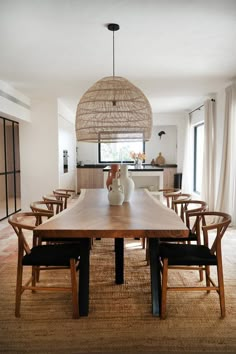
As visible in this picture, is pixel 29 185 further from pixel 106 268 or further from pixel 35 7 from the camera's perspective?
pixel 35 7

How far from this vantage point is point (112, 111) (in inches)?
106

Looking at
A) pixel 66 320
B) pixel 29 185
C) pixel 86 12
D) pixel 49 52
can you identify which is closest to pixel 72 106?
pixel 29 185

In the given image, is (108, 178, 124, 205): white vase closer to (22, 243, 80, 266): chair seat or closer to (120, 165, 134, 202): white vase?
(120, 165, 134, 202): white vase

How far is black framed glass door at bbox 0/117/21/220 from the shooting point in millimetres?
5375

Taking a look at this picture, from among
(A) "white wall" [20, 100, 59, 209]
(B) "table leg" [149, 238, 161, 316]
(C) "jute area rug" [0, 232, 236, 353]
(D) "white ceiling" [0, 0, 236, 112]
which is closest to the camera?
(C) "jute area rug" [0, 232, 236, 353]

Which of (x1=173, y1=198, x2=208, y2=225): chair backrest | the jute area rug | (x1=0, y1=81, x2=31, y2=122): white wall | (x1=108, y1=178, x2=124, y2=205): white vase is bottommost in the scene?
the jute area rug

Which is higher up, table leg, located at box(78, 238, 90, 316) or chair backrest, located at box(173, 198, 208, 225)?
chair backrest, located at box(173, 198, 208, 225)

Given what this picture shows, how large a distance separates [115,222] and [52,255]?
572 mm

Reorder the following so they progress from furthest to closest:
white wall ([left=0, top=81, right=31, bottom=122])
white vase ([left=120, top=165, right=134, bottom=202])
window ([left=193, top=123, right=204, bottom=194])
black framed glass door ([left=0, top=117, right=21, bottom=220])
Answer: window ([left=193, top=123, right=204, bottom=194]), black framed glass door ([left=0, top=117, right=21, bottom=220]), white wall ([left=0, top=81, right=31, bottom=122]), white vase ([left=120, top=165, right=134, bottom=202])

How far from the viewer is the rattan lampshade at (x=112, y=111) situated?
8.64 ft

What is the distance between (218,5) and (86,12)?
1113 mm

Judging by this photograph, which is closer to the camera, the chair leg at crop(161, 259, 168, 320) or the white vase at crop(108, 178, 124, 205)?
the chair leg at crop(161, 259, 168, 320)

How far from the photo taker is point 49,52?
3273mm

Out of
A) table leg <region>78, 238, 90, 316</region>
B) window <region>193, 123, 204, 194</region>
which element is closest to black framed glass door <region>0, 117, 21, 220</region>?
table leg <region>78, 238, 90, 316</region>
